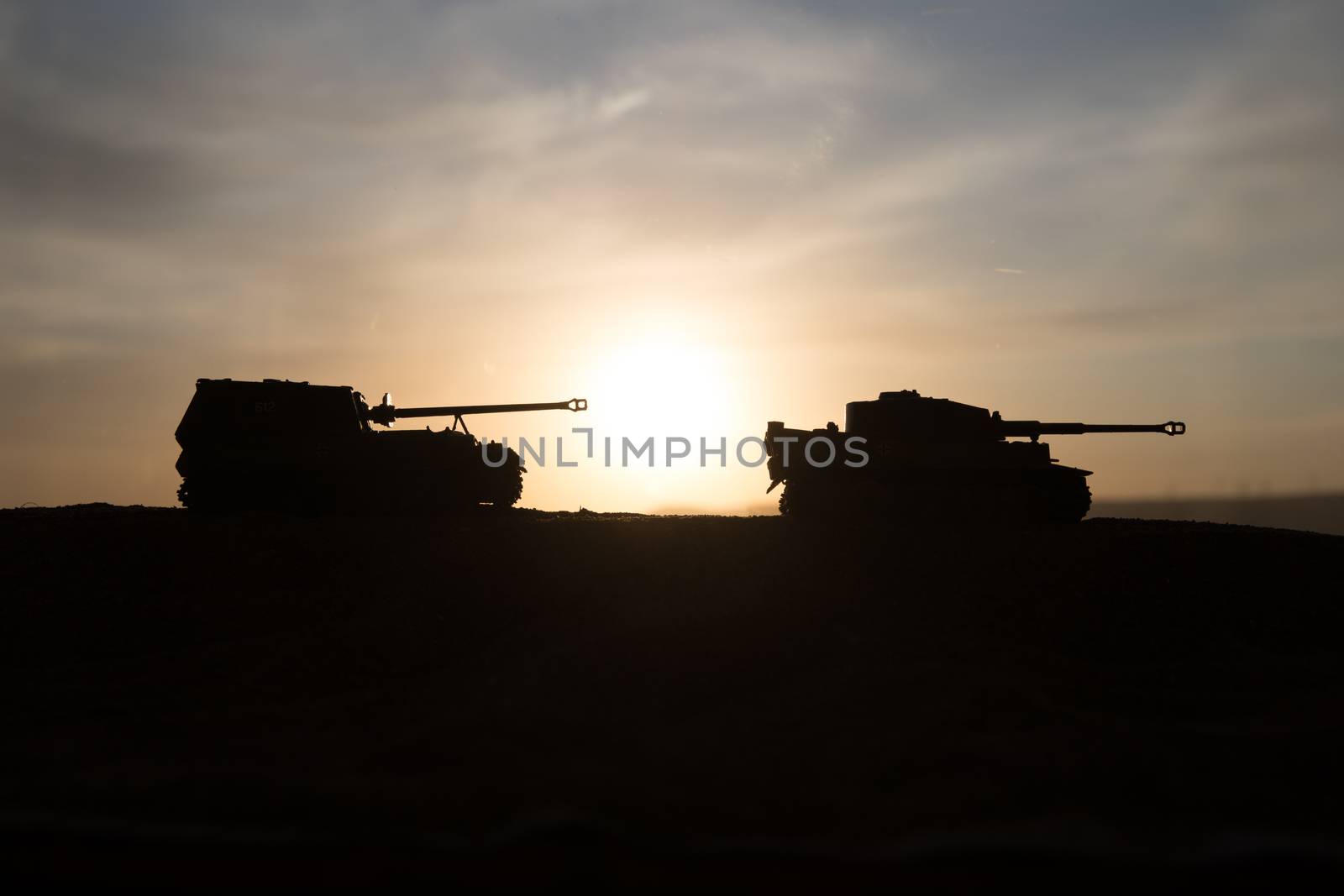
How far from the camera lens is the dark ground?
20.5 feet

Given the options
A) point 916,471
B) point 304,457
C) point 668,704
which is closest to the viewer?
point 668,704

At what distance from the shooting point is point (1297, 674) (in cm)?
1088

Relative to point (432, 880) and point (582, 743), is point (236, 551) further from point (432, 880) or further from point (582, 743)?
point (432, 880)

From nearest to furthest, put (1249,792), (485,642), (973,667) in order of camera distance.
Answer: (1249,792)
(973,667)
(485,642)

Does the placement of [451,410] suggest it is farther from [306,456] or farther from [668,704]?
[668,704]

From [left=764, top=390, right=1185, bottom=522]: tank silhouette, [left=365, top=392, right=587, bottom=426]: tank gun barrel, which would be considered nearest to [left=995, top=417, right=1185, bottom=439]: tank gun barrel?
[left=764, top=390, right=1185, bottom=522]: tank silhouette

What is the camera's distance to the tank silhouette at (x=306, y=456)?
771 inches

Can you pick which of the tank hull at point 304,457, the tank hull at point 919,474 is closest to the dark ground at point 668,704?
the tank hull at point 919,474

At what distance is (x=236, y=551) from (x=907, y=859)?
39.5 feet

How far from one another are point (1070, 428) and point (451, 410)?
13.0 m

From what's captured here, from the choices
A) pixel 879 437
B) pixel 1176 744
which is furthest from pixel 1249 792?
pixel 879 437

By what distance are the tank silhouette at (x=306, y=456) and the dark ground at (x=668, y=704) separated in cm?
278

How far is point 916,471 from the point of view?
745 inches

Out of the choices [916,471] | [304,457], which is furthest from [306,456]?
[916,471]
